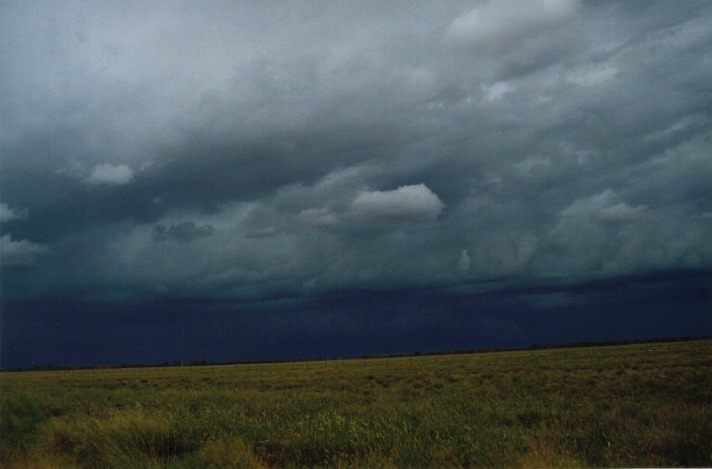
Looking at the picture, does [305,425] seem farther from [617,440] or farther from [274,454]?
[617,440]

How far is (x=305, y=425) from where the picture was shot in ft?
39.9

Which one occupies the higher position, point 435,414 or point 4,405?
point 4,405

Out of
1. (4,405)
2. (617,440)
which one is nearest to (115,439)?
(4,405)

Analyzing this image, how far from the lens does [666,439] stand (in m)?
9.43

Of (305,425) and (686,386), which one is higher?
(305,425)

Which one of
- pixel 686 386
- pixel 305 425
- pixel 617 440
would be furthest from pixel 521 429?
pixel 686 386

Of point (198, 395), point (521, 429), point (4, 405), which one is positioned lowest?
point (198, 395)

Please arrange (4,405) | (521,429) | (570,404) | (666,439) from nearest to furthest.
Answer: (666,439), (521,429), (4,405), (570,404)

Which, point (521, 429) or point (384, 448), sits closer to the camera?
point (384, 448)

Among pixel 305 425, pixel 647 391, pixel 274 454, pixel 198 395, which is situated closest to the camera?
pixel 274 454

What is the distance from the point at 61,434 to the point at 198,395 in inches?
590

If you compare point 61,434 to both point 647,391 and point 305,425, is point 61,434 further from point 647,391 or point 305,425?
point 647,391

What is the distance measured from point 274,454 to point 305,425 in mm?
1772

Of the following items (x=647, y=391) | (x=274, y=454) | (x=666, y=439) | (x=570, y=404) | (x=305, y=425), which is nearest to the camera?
(x=666, y=439)
